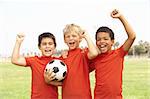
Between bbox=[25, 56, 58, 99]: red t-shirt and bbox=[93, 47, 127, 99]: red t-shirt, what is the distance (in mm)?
635

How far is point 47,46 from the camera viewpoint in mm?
5352

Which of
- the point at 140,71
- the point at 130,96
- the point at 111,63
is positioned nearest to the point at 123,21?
the point at 111,63

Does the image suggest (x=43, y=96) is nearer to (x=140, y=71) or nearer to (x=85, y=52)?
(x=85, y=52)

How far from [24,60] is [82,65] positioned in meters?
0.89

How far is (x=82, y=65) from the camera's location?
519cm

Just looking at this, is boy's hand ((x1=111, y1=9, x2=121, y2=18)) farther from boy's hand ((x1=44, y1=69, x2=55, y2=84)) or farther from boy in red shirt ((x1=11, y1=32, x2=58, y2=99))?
boy's hand ((x1=44, y1=69, x2=55, y2=84))

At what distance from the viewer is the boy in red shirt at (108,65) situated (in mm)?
5082

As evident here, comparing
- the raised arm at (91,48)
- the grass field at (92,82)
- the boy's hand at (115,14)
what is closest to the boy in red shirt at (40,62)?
the raised arm at (91,48)

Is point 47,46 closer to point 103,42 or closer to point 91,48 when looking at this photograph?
point 91,48

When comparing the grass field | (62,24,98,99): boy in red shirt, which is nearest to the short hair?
(62,24,98,99): boy in red shirt

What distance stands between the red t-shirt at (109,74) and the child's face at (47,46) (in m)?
0.67

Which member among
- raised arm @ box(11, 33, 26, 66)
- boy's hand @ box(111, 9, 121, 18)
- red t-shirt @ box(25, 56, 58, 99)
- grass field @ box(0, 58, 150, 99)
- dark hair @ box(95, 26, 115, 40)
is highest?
boy's hand @ box(111, 9, 121, 18)

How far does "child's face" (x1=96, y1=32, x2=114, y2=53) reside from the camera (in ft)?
16.8

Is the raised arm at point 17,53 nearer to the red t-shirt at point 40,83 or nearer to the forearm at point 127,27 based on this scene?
the red t-shirt at point 40,83
